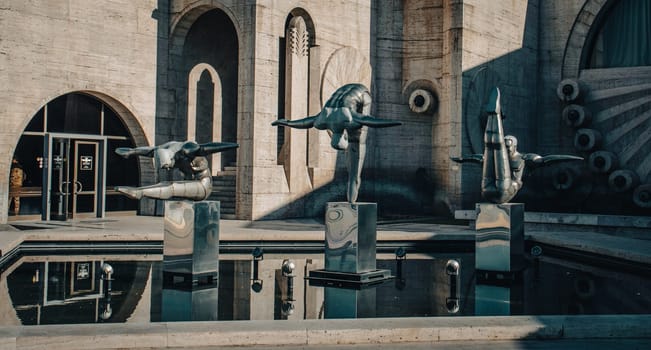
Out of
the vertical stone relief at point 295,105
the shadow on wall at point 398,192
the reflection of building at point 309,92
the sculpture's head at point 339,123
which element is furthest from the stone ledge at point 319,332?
the shadow on wall at point 398,192

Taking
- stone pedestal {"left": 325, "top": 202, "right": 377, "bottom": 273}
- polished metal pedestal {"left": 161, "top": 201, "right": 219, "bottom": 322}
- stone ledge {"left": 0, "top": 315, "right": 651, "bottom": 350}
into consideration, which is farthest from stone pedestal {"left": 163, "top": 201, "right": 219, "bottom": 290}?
stone ledge {"left": 0, "top": 315, "right": 651, "bottom": 350}

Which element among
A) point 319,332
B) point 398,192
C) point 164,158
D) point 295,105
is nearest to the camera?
point 319,332

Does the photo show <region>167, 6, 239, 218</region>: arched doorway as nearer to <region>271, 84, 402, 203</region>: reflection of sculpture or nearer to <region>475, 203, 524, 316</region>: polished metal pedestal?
<region>271, 84, 402, 203</region>: reflection of sculpture

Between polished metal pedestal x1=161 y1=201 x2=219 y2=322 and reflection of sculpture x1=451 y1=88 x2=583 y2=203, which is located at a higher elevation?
reflection of sculpture x1=451 y1=88 x2=583 y2=203

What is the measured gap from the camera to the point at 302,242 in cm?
1407

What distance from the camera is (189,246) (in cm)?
979

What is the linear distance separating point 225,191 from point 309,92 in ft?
11.5

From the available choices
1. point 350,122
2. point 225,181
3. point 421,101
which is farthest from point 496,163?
point 421,101

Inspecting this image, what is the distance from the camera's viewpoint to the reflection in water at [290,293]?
8.34m

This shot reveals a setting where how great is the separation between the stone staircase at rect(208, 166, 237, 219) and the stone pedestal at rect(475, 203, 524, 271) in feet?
29.9

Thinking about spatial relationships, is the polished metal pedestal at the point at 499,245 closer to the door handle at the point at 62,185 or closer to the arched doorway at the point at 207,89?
the arched doorway at the point at 207,89

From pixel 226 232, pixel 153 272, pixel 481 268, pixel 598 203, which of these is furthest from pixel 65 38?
pixel 598 203

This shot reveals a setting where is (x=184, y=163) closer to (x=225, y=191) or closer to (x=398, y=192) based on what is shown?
(x=225, y=191)

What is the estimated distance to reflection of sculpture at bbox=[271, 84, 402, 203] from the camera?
10258mm
